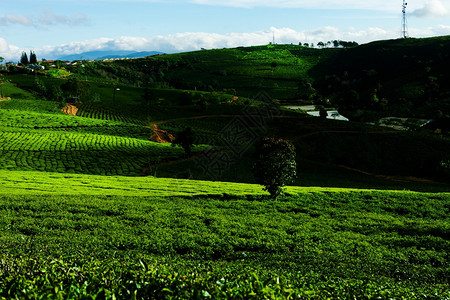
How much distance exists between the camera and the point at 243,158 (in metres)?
94.9

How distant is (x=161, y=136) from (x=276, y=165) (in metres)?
82.8

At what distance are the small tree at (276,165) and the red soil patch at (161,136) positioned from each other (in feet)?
249

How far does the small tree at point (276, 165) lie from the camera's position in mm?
42781

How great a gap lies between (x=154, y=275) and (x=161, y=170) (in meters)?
70.2

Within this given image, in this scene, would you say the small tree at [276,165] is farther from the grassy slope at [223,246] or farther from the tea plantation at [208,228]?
the grassy slope at [223,246]

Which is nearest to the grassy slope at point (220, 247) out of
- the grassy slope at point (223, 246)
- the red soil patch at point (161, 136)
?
the grassy slope at point (223, 246)

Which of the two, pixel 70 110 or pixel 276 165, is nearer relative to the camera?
pixel 276 165

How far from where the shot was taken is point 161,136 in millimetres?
119750

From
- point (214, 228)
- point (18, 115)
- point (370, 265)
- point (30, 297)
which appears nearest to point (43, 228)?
point (214, 228)

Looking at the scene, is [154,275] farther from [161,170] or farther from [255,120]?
[255,120]

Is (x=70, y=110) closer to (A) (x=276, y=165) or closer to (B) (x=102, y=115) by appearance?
(B) (x=102, y=115)

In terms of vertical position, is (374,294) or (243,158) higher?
(374,294)

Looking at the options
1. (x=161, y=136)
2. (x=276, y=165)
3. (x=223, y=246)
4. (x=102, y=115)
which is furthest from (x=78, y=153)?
(x=223, y=246)

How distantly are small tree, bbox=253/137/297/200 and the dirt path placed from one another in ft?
410
